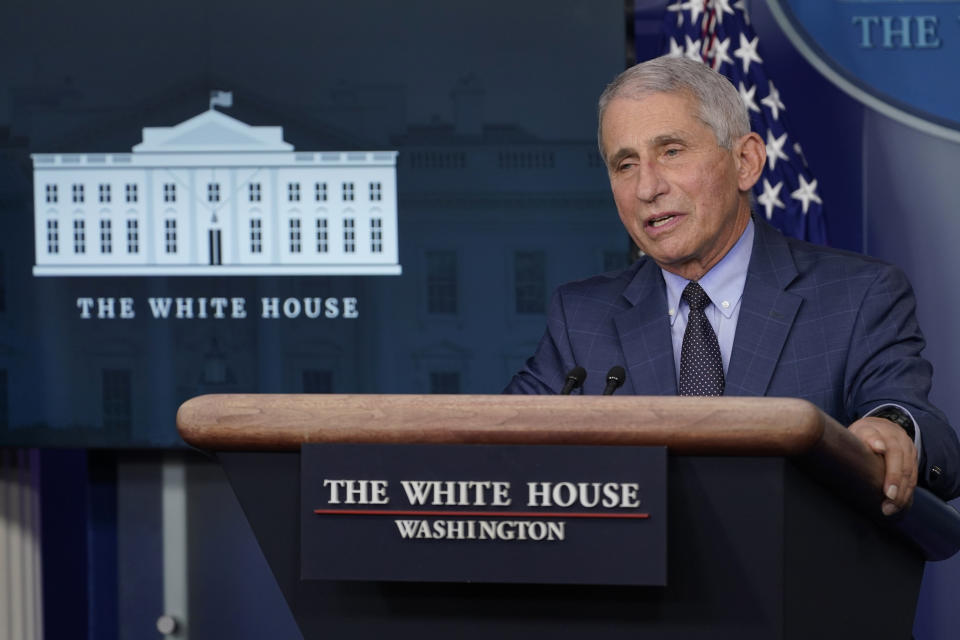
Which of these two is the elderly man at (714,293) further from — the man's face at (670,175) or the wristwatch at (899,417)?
the wristwatch at (899,417)

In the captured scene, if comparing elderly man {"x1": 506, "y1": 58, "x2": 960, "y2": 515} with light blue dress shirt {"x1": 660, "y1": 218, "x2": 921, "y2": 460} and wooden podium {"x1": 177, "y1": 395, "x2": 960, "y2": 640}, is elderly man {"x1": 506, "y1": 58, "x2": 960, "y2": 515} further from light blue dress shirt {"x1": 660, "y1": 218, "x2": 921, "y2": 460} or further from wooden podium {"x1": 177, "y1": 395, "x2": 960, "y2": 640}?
wooden podium {"x1": 177, "y1": 395, "x2": 960, "y2": 640}

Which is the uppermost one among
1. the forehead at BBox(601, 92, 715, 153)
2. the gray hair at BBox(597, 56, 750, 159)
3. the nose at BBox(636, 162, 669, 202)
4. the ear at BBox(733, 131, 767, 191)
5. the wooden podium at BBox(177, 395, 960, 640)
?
the gray hair at BBox(597, 56, 750, 159)

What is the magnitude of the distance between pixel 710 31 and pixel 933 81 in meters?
0.67

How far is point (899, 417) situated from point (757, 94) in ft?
6.77

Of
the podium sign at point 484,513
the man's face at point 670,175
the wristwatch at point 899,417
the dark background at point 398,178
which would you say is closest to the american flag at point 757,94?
the dark background at point 398,178

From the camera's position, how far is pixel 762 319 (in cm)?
157

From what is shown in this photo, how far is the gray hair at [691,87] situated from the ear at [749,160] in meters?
0.06

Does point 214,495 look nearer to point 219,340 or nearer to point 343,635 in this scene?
point 219,340

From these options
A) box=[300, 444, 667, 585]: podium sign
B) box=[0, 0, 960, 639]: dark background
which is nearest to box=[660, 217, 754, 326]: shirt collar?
box=[300, 444, 667, 585]: podium sign

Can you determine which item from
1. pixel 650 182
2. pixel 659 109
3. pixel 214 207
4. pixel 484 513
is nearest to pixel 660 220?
pixel 650 182

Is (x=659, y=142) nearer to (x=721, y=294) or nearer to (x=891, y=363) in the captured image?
(x=721, y=294)

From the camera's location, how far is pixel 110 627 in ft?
11.7

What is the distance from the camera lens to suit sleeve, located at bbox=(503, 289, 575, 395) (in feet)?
5.70

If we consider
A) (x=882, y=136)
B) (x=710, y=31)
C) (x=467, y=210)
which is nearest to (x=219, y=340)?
(x=467, y=210)
